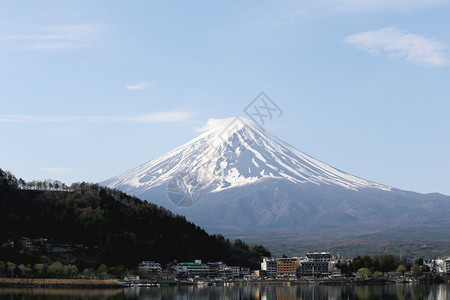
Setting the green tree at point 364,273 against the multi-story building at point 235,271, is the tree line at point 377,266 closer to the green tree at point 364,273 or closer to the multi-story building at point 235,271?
the green tree at point 364,273

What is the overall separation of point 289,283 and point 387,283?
46.6ft

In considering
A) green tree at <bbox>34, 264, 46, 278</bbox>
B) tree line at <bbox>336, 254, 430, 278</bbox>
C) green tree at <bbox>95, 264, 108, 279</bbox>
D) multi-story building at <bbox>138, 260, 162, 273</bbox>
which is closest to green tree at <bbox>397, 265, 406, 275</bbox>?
tree line at <bbox>336, 254, 430, 278</bbox>

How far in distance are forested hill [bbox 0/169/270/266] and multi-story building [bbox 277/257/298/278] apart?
23.3 feet

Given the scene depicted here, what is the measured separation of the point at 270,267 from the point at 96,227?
93.8 feet

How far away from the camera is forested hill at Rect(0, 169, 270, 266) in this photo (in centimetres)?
10062

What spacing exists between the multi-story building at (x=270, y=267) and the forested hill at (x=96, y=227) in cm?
435

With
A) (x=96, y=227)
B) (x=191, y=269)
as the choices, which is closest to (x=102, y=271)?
(x=96, y=227)

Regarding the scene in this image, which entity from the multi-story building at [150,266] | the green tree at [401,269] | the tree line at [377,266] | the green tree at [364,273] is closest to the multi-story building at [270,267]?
the tree line at [377,266]

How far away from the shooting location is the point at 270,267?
4658 inches

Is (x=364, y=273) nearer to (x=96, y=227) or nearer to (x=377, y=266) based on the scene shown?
(x=377, y=266)

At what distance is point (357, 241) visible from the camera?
650 feet

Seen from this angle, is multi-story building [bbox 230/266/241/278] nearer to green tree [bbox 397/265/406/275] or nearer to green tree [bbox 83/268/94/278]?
green tree [bbox 83/268/94/278]

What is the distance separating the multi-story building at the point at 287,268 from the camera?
4594 inches

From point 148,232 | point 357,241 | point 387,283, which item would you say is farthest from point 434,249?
point 148,232
